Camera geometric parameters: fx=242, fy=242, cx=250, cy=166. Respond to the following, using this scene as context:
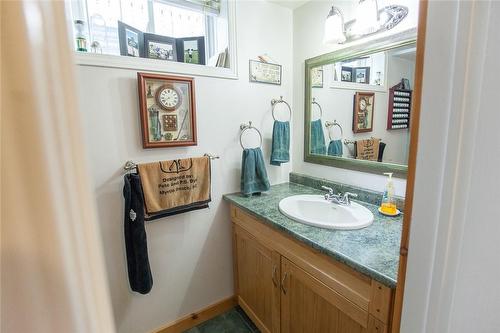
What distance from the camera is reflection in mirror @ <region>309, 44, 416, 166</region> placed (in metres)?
1.28

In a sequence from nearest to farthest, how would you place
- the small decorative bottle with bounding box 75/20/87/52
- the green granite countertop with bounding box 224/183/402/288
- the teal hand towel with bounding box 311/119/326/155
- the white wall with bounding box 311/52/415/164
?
the green granite countertop with bounding box 224/183/402/288 < the small decorative bottle with bounding box 75/20/87/52 < the white wall with bounding box 311/52/415/164 < the teal hand towel with bounding box 311/119/326/155

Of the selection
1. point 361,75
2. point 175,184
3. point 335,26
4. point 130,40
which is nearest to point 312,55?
point 335,26

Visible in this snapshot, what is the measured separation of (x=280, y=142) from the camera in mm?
1741

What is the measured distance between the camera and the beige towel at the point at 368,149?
1.43m

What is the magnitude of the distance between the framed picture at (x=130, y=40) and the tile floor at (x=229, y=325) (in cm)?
179

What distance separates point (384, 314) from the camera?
0.78 metres

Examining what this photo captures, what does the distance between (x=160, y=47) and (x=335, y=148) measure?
4.17 ft

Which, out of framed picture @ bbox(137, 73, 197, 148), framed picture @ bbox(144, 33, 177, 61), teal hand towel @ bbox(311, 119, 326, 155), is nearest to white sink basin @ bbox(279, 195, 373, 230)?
teal hand towel @ bbox(311, 119, 326, 155)

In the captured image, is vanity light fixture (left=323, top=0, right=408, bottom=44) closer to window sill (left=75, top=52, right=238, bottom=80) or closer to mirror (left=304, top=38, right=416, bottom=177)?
mirror (left=304, top=38, right=416, bottom=177)

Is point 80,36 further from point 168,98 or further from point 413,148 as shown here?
point 413,148

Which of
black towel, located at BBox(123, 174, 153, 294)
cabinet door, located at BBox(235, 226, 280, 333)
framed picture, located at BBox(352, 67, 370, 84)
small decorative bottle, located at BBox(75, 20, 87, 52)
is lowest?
cabinet door, located at BBox(235, 226, 280, 333)
